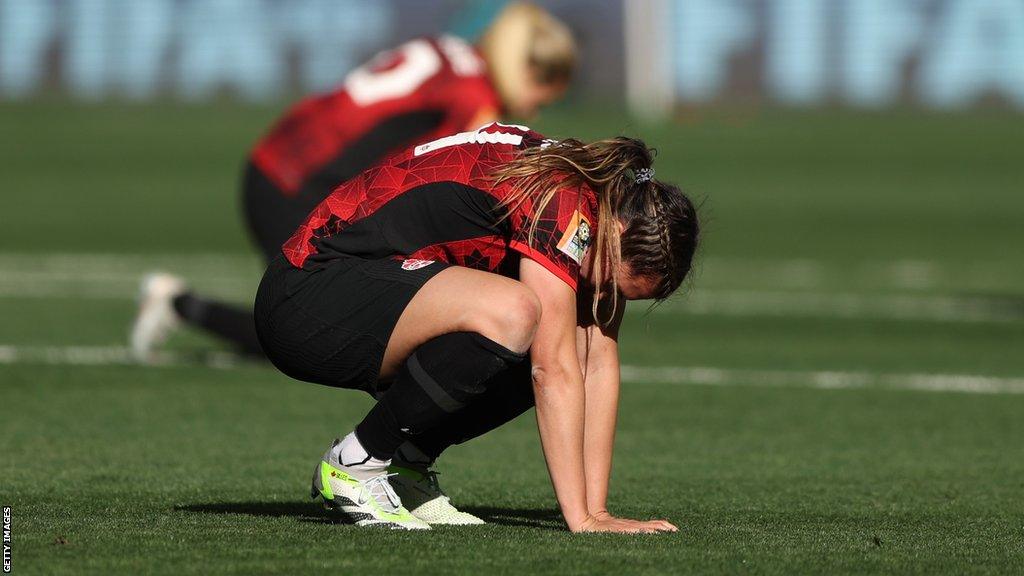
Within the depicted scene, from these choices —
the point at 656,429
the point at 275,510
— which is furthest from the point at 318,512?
the point at 656,429

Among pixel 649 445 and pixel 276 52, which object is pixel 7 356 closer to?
pixel 649 445

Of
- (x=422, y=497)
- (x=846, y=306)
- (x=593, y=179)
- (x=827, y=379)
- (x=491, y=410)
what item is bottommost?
(x=846, y=306)

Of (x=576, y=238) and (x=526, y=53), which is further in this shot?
(x=526, y=53)

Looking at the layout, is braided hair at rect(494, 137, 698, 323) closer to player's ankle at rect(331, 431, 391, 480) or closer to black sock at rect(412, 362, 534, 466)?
black sock at rect(412, 362, 534, 466)

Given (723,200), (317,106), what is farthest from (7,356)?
(723,200)

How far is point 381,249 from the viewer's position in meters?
4.66

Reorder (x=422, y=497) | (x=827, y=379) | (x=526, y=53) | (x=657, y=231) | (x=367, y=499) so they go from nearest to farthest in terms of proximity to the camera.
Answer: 1. (x=657, y=231)
2. (x=367, y=499)
3. (x=422, y=497)
4. (x=526, y=53)
5. (x=827, y=379)

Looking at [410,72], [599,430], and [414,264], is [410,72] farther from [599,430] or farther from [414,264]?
[599,430]

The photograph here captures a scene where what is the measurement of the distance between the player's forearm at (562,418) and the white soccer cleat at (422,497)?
565mm

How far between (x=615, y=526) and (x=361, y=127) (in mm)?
4021

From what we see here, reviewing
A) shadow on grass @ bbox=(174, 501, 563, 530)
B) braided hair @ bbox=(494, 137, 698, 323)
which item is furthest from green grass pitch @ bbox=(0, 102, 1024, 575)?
braided hair @ bbox=(494, 137, 698, 323)

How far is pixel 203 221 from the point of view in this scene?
20.0m

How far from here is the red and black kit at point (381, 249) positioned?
180 inches

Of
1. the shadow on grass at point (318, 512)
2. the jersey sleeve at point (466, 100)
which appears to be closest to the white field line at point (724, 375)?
the jersey sleeve at point (466, 100)
